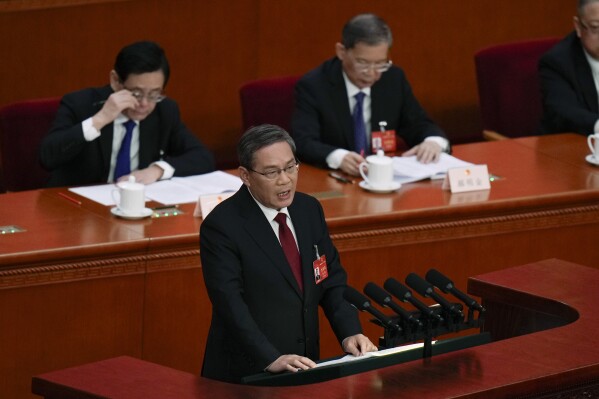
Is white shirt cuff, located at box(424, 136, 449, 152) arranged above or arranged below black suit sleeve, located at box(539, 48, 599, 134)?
below

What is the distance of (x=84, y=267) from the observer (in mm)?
4523

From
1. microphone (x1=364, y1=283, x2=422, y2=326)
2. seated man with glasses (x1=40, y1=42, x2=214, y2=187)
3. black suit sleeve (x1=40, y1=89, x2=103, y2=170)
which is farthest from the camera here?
black suit sleeve (x1=40, y1=89, x2=103, y2=170)

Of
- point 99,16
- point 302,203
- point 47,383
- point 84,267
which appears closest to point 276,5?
point 99,16

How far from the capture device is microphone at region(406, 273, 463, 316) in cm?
326

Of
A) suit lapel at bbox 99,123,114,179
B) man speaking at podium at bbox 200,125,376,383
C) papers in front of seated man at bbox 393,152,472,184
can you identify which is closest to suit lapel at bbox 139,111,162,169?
suit lapel at bbox 99,123,114,179

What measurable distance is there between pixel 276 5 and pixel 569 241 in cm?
227

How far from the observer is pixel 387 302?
3.27 metres

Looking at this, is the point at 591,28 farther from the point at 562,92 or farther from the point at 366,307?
the point at 366,307

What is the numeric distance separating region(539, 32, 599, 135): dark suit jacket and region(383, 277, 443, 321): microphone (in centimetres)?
313

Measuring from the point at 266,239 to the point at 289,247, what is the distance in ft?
0.32

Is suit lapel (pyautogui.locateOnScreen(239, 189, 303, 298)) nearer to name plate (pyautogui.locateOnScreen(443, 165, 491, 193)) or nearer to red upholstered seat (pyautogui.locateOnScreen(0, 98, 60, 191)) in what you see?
name plate (pyautogui.locateOnScreen(443, 165, 491, 193))

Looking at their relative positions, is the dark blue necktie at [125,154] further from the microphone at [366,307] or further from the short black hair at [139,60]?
the microphone at [366,307]

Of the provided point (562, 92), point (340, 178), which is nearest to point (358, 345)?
point (340, 178)

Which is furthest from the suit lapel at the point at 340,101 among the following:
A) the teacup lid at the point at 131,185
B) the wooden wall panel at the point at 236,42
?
the teacup lid at the point at 131,185
